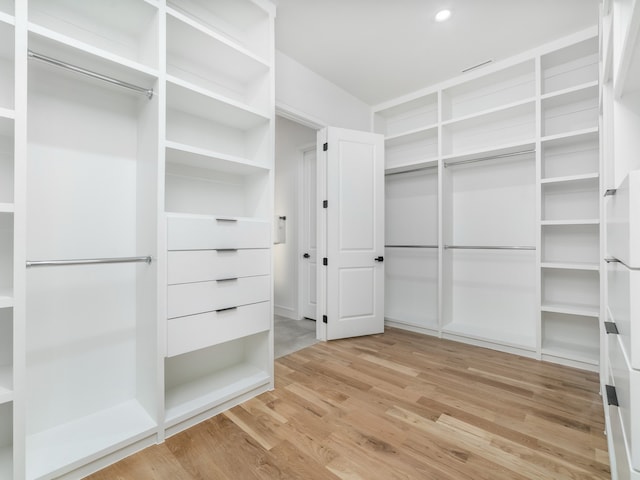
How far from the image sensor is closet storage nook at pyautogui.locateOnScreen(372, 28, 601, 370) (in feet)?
8.45

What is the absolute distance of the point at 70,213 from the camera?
1.59 m

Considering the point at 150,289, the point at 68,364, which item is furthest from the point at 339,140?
the point at 68,364

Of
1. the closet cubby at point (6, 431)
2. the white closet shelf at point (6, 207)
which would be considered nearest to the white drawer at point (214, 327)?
the closet cubby at point (6, 431)

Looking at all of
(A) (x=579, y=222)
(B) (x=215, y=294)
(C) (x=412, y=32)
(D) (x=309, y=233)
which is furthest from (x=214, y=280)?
(A) (x=579, y=222)

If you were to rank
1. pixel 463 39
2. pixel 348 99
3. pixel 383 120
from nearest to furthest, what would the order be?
pixel 463 39 < pixel 348 99 < pixel 383 120

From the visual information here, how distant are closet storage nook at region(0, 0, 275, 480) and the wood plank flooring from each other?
241mm

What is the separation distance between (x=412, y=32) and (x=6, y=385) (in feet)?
10.9

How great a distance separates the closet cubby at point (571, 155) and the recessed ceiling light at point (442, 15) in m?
1.33

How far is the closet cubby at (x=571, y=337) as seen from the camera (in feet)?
8.21

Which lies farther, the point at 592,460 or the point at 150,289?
the point at 150,289

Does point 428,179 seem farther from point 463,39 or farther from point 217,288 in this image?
point 217,288

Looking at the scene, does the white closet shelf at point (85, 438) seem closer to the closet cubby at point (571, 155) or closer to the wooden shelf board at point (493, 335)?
the wooden shelf board at point (493, 335)

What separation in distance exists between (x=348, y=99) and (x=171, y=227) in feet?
8.86

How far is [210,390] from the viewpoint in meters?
1.94
